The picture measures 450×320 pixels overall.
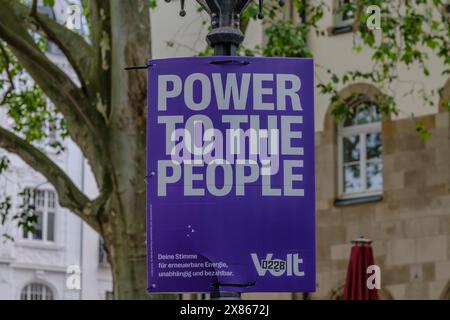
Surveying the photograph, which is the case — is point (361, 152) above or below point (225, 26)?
above

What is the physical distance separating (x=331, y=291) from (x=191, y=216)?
21.1m

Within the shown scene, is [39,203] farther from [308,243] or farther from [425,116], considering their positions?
[308,243]

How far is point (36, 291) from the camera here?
174 ft

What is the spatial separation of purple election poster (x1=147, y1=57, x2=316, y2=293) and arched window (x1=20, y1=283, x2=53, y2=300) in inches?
1678

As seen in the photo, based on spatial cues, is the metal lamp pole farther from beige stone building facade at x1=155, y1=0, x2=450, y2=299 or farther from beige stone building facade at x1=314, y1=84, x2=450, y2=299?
beige stone building facade at x1=314, y1=84, x2=450, y2=299

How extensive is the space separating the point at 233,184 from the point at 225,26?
1.14 m

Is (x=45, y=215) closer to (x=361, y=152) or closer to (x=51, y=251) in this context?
(x=51, y=251)

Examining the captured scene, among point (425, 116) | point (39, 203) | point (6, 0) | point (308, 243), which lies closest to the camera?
point (308, 243)

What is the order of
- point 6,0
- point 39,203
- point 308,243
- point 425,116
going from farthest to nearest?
point 39,203 → point 425,116 → point 6,0 → point 308,243

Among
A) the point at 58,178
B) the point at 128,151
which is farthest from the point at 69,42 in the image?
the point at 128,151

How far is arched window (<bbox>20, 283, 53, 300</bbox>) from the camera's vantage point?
173ft

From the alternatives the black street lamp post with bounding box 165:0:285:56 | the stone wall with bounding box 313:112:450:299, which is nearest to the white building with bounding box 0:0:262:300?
the stone wall with bounding box 313:112:450:299

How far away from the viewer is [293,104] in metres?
10.8
